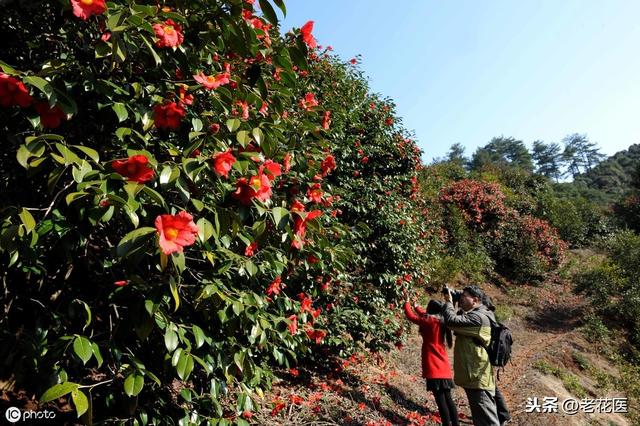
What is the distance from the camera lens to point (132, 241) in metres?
1.21

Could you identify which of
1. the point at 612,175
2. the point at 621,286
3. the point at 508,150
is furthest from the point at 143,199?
the point at 508,150

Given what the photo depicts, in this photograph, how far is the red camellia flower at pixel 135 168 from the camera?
1340 millimetres

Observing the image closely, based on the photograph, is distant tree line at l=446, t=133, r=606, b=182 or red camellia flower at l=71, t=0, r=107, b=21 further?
distant tree line at l=446, t=133, r=606, b=182

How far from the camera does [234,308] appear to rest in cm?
163

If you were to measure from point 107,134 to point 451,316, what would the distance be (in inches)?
116

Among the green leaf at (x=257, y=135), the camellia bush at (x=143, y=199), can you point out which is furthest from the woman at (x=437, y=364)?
the green leaf at (x=257, y=135)

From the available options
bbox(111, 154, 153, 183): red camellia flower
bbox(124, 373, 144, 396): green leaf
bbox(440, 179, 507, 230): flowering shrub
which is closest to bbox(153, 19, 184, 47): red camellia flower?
bbox(111, 154, 153, 183): red camellia flower

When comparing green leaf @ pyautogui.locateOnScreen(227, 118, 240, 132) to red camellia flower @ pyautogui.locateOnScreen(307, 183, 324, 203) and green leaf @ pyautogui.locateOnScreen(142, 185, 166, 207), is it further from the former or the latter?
red camellia flower @ pyautogui.locateOnScreen(307, 183, 324, 203)

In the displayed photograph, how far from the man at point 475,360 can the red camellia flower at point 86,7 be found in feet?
10.5

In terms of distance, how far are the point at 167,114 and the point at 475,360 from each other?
2976mm

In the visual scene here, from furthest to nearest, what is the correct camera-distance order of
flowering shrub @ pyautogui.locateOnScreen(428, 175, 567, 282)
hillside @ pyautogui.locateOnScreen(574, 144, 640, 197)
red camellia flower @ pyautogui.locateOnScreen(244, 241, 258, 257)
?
hillside @ pyautogui.locateOnScreen(574, 144, 640, 197), flowering shrub @ pyautogui.locateOnScreen(428, 175, 567, 282), red camellia flower @ pyautogui.locateOnScreen(244, 241, 258, 257)

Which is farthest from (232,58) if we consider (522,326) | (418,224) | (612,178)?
(612,178)

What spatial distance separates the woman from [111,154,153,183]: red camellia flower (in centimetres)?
324

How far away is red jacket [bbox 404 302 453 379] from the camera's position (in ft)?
12.9
